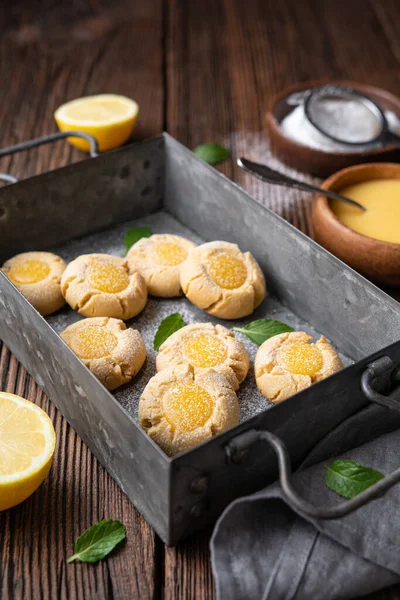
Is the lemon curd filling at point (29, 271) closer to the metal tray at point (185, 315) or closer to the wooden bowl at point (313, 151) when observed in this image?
the metal tray at point (185, 315)

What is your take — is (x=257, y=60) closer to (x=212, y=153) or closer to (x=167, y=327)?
(x=212, y=153)

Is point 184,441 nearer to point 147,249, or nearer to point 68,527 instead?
point 68,527

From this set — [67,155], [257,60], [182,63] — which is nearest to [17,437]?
[67,155]


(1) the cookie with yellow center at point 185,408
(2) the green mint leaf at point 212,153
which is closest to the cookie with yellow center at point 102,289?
(1) the cookie with yellow center at point 185,408

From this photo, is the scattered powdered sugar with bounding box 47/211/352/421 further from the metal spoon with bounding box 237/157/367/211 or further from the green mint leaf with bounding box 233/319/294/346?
the metal spoon with bounding box 237/157/367/211

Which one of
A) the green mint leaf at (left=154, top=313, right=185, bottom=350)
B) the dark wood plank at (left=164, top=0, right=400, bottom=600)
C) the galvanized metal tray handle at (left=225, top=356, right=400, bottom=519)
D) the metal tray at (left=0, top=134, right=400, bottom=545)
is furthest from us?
the dark wood plank at (left=164, top=0, right=400, bottom=600)

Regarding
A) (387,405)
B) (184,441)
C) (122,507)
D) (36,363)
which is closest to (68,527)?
(122,507)

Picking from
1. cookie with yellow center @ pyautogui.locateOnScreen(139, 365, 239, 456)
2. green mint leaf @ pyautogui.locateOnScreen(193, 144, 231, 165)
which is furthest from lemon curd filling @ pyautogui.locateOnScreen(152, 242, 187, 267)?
green mint leaf @ pyautogui.locateOnScreen(193, 144, 231, 165)
